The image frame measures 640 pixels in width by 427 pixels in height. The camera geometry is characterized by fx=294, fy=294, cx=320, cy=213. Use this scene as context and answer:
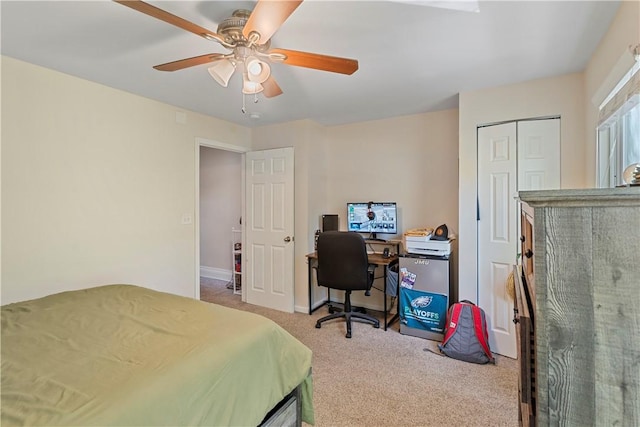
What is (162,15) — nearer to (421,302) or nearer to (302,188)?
(302,188)

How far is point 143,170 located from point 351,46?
217cm

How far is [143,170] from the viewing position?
109 inches

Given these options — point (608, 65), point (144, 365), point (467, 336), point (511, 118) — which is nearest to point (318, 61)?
point (144, 365)

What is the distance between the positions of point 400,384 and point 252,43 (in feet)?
7.85

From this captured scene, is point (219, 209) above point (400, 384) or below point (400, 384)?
above

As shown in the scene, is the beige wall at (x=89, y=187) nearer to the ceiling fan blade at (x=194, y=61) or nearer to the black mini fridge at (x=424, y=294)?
the ceiling fan blade at (x=194, y=61)

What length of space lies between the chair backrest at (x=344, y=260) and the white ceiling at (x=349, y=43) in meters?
1.35

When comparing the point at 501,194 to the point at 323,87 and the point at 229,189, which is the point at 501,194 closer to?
the point at 323,87

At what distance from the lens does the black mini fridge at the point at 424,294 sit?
2.79 m

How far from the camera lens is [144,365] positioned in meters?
1.03

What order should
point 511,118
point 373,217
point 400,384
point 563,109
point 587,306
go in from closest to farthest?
1. point 587,306
2. point 400,384
3. point 563,109
4. point 511,118
5. point 373,217

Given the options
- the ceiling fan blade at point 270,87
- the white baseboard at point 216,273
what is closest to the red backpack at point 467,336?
the ceiling fan blade at point 270,87

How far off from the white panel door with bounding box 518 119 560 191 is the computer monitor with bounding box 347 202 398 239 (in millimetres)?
Answer: 1311

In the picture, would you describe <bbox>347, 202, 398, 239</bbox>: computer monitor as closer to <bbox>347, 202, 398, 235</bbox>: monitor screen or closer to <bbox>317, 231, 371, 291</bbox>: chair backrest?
<bbox>347, 202, 398, 235</bbox>: monitor screen
